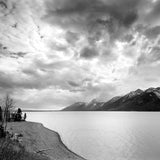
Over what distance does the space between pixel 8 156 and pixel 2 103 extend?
76.5 m

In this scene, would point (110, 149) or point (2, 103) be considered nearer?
point (110, 149)

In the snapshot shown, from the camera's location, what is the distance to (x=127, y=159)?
30656 millimetres

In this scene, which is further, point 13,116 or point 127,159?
point 13,116

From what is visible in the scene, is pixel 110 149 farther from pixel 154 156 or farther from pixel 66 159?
pixel 66 159

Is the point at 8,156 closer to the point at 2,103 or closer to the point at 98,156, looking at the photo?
the point at 98,156

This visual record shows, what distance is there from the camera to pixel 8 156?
8.07 meters

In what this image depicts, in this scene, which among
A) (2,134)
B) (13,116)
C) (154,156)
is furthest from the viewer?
(13,116)

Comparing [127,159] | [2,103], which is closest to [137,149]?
[127,159]

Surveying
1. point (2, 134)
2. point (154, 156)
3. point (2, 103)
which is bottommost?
point (154, 156)

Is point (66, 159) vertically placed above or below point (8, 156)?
below

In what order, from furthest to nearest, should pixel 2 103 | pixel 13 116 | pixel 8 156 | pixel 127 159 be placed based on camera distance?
pixel 13 116 < pixel 2 103 < pixel 127 159 < pixel 8 156

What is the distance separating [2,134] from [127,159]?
23.6 m

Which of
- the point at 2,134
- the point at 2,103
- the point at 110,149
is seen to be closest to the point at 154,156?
the point at 110,149

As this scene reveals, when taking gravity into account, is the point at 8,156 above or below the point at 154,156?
above
